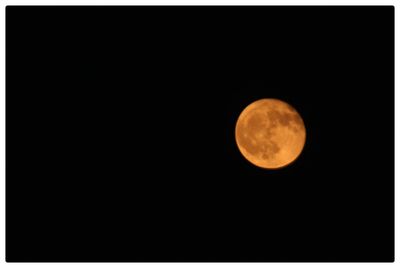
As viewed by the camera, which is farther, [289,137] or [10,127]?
[10,127]

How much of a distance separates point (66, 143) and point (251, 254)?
1.96 metres

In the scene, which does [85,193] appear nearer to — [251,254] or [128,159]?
[128,159]

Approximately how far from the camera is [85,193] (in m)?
2.67

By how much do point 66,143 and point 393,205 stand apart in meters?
3.03

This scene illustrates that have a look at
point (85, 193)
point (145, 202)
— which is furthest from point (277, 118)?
point (85, 193)

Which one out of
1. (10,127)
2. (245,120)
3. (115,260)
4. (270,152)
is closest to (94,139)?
(10,127)

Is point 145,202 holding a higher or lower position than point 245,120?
lower

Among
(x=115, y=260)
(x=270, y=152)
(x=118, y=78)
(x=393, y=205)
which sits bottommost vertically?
(x=115, y=260)

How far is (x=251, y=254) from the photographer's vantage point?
2553 millimetres

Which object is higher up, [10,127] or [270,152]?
[10,127]

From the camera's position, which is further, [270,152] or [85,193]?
[85,193]

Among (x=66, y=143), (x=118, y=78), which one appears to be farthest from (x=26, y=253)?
(x=118, y=78)

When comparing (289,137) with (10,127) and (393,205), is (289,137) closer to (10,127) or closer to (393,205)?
(393,205)

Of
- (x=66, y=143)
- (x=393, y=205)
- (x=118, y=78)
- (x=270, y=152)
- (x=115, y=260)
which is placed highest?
(x=118, y=78)
